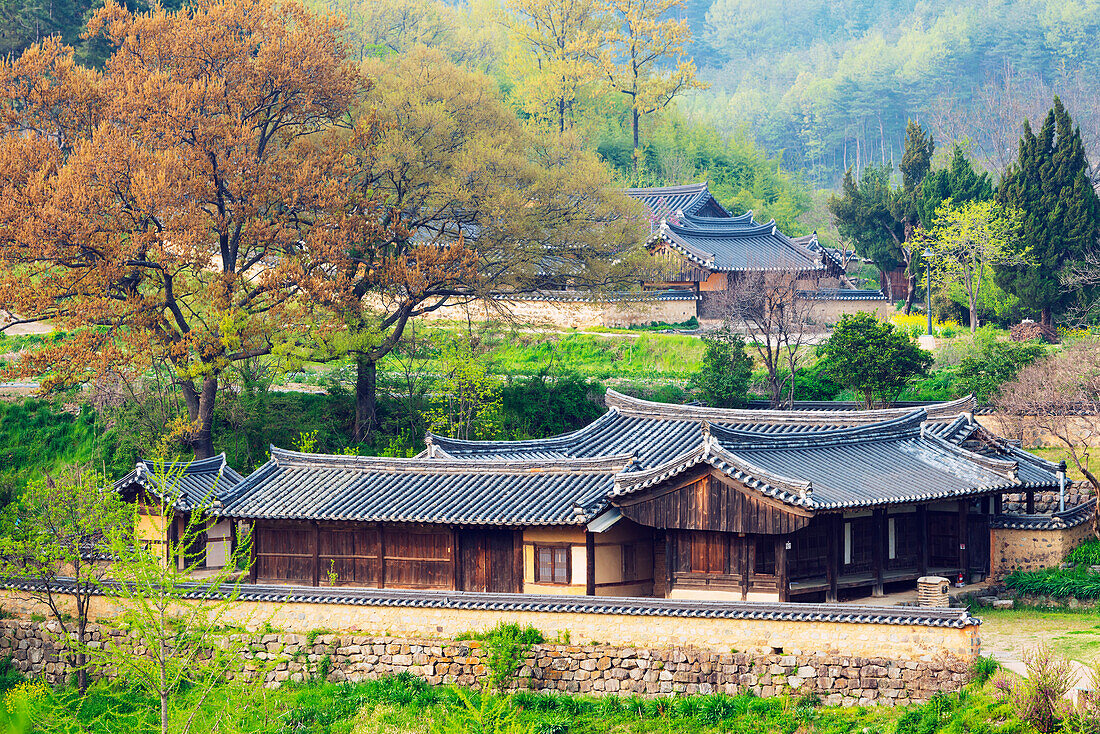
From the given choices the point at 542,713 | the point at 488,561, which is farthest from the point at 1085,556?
the point at 542,713

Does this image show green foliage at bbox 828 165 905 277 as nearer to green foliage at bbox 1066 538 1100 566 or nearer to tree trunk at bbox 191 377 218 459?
green foliage at bbox 1066 538 1100 566

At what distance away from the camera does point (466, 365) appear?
34.8 m

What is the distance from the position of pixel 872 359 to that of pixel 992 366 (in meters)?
3.49

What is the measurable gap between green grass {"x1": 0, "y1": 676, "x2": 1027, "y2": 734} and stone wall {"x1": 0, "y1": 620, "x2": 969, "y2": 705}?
25cm

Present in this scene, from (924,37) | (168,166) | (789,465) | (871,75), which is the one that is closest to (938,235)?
(789,465)

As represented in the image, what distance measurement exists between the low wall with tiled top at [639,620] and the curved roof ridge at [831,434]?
13.2ft

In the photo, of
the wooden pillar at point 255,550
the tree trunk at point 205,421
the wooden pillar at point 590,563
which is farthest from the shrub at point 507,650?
the tree trunk at point 205,421

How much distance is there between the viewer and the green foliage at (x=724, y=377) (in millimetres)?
36906

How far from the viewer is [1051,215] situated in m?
42.7

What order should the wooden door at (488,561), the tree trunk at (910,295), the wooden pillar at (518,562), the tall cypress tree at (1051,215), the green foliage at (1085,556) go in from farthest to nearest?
the tree trunk at (910,295) → the tall cypress tree at (1051,215) → the green foliage at (1085,556) → the wooden door at (488,561) → the wooden pillar at (518,562)

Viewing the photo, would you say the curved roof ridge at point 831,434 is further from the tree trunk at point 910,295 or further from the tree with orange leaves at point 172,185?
the tree trunk at point 910,295

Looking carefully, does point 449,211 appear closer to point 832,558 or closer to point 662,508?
point 662,508

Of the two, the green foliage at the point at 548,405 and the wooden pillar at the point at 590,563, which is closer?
the wooden pillar at the point at 590,563

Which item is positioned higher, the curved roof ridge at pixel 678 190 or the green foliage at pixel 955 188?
the curved roof ridge at pixel 678 190
